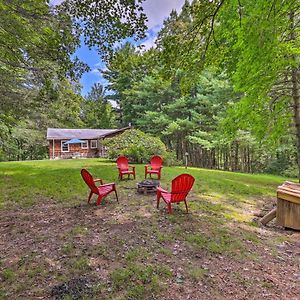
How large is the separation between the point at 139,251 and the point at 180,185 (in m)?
1.75

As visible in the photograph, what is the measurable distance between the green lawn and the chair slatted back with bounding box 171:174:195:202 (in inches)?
14.8

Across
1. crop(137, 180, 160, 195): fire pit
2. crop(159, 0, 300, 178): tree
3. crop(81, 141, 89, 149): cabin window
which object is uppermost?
crop(159, 0, 300, 178): tree

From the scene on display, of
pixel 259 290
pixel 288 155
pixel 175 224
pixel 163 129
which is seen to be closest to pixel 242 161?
pixel 288 155

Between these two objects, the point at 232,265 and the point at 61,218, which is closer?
the point at 232,265

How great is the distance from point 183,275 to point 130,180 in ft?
18.4

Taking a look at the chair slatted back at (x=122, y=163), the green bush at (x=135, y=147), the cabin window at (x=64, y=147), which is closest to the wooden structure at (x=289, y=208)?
the chair slatted back at (x=122, y=163)

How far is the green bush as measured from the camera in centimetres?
1330

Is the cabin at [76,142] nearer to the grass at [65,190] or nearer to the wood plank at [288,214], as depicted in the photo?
the grass at [65,190]

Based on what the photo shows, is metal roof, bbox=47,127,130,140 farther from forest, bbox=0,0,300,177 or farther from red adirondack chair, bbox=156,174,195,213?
red adirondack chair, bbox=156,174,195,213

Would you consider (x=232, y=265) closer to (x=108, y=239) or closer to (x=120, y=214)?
(x=108, y=239)

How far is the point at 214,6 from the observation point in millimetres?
4031

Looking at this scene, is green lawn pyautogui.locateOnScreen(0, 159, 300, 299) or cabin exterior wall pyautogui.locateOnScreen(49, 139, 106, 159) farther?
cabin exterior wall pyautogui.locateOnScreen(49, 139, 106, 159)

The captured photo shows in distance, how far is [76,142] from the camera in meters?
23.3

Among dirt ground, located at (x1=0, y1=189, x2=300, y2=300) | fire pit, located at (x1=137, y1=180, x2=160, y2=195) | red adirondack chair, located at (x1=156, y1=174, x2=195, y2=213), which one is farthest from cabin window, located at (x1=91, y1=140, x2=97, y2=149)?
red adirondack chair, located at (x1=156, y1=174, x2=195, y2=213)
